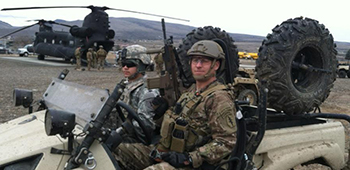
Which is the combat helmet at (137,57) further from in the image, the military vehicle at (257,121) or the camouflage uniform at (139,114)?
the military vehicle at (257,121)

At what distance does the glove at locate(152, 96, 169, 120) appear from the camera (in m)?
3.09

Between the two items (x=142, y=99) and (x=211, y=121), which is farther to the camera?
(x=142, y=99)

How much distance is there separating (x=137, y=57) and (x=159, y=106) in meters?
1.10

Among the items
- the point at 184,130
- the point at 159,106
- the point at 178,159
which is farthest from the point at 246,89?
the point at 178,159

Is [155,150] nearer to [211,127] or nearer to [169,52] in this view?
[211,127]

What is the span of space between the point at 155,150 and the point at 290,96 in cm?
204

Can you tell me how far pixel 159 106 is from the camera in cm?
309

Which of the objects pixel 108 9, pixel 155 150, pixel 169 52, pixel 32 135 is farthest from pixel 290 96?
pixel 108 9

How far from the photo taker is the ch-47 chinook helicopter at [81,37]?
2353 centimetres

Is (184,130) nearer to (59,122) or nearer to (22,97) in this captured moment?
(59,122)

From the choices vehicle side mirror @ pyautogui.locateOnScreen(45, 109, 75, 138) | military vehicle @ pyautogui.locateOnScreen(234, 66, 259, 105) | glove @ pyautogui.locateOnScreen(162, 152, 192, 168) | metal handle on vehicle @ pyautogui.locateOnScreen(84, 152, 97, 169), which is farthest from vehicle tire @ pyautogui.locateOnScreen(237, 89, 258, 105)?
vehicle side mirror @ pyautogui.locateOnScreen(45, 109, 75, 138)

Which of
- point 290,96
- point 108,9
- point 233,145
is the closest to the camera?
point 233,145

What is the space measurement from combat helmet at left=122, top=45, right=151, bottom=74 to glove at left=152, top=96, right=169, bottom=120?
1032 mm

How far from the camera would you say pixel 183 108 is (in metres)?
2.88
